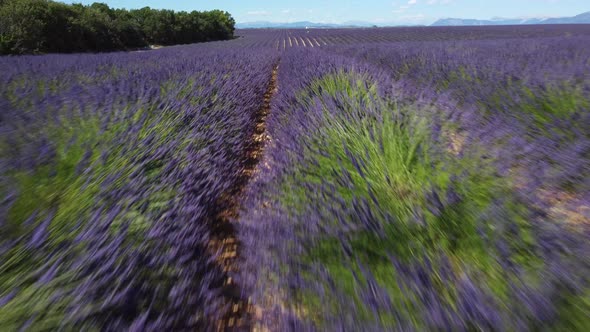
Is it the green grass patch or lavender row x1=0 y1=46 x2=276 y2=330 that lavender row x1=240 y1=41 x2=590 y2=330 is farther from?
lavender row x1=0 y1=46 x2=276 y2=330

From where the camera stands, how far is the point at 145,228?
1.36m

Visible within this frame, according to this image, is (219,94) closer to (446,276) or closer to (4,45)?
(446,276)

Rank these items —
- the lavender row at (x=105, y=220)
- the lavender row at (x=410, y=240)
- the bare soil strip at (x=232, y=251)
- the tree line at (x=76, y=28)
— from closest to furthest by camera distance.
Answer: the lavender row at (x=410, y=240) < the lavender row at (x=105, y=220) < the bare soil strip at (x=232, y=251) < the tree line at (x=76, y=28)

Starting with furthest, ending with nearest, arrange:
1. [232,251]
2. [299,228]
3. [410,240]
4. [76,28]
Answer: [76,28]
[232,251]
[299,228]
[410,240]

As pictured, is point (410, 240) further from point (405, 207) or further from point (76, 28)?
point (76, 28)

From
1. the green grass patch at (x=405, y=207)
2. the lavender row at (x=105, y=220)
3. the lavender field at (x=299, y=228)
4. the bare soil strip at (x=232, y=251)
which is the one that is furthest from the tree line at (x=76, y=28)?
the green grass patch at (x=405, y=207)

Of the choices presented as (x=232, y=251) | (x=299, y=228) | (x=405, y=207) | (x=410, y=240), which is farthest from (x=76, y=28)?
(x=410, y=240)

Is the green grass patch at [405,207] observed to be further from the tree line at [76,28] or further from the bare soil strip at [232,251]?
the tree line at [76,28]

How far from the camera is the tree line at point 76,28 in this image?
598 inches

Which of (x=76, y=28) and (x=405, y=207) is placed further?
(x=76, y=28)

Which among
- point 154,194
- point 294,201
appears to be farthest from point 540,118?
point 154,194

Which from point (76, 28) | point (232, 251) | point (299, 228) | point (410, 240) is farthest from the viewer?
point (76, 28)

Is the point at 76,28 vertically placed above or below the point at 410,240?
below

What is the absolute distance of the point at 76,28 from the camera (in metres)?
18.7
